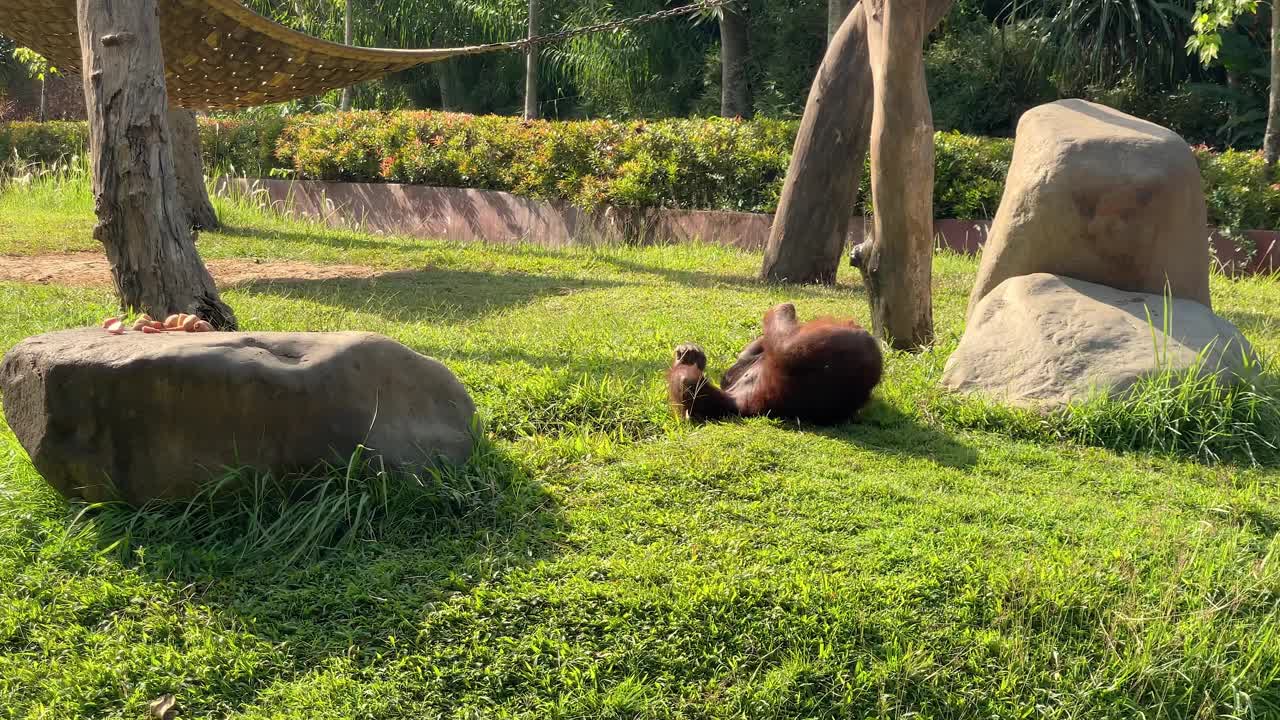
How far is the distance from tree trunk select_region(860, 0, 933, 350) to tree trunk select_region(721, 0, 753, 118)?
30.8ft

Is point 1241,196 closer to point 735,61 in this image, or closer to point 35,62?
point 735,61

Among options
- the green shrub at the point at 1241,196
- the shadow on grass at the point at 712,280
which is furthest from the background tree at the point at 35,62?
the green shrub at the point at 1241,196

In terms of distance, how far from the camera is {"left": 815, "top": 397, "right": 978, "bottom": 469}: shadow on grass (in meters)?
4.29

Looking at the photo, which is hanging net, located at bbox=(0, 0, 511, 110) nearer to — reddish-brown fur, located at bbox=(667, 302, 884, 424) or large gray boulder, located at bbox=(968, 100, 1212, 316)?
reddish-brown fur, located at bbox=(667, 302, 884, 424)

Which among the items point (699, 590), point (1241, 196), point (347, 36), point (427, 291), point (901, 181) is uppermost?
point (347, 36)

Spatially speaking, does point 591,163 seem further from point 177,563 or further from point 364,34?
point 364,34

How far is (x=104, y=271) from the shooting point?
8.23 metres

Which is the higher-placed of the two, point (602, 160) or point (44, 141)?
point (44, 141)

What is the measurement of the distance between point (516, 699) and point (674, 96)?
16.8 metres

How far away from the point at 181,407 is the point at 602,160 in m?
8.55

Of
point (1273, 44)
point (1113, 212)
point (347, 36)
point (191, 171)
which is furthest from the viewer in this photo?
point (347, 36)

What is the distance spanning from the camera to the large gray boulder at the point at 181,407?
3.50 meters

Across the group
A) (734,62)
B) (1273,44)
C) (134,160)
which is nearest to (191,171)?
(134,160)

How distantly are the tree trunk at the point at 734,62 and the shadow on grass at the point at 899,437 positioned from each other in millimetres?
10649
